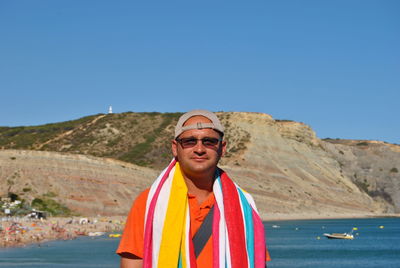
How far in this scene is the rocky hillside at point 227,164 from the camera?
240 feet

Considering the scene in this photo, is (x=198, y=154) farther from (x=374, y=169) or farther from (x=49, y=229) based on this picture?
(x=374, y=169)

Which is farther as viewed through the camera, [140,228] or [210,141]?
[210,141]

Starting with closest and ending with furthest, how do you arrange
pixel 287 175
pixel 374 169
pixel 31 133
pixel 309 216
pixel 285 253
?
pixel 285 253, pixel 309 216, pixel 287 175, pixel 31 133, pixel 374 169

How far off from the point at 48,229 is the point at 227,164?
47547mm

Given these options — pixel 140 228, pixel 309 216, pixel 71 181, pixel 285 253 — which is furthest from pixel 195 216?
pixel 309 216

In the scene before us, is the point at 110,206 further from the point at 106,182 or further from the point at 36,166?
the point at 36,166

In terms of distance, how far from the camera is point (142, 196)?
13.5 feet

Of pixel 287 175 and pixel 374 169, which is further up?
pixel 374 169

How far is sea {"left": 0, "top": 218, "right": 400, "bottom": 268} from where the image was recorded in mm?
35688

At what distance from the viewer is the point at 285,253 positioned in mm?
47531

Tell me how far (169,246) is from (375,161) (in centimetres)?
13477

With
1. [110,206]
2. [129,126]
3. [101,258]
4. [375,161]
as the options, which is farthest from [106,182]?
[375,161]

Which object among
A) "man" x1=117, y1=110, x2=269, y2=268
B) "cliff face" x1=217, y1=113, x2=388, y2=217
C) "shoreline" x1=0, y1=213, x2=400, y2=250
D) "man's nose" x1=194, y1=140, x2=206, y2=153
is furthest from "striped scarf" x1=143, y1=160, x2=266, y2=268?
"cliff face" x1=217, y1=113, x2=388, y2=217

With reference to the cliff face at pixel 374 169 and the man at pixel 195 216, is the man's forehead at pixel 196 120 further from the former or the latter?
the cliff face at pixel 374 169
